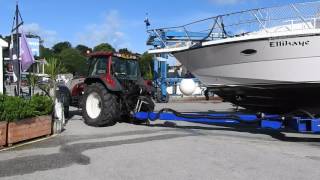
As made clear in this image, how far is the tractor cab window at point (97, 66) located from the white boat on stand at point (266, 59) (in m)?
2.78

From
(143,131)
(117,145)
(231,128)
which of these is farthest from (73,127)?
(231,128)

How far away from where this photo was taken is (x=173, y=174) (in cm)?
735

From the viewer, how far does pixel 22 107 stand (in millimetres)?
10516

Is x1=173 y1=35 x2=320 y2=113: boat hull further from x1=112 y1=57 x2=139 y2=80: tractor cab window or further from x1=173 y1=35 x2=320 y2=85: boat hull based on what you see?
x1=112 y1=57 x2=139 y2=80: tractor cab window

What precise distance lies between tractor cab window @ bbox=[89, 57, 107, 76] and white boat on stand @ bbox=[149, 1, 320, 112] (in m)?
2.78

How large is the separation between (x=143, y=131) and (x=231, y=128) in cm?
264

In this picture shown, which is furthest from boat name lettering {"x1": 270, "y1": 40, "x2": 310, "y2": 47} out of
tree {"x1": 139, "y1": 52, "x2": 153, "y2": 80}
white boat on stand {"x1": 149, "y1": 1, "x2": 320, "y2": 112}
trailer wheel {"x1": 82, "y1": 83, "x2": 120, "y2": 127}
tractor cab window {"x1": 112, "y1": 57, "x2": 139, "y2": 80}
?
tree {"x1": 139, "y1": 52, "x2": 153, "y2": 80}

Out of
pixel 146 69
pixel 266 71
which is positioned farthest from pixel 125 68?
pixel 146 69

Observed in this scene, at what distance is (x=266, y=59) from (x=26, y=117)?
5.77 m

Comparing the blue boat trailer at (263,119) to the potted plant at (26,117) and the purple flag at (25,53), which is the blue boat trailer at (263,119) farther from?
the purple flag at (25,53)

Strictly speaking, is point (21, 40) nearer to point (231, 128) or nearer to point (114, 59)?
point (114, 59)

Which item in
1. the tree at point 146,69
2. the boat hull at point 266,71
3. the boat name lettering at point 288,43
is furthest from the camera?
the tree at point 146,69

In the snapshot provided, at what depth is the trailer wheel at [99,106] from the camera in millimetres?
13414

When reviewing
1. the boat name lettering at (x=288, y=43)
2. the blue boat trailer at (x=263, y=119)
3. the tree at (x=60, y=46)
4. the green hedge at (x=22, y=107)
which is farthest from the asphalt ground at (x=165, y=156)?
the tree at (x=60, y=46)
